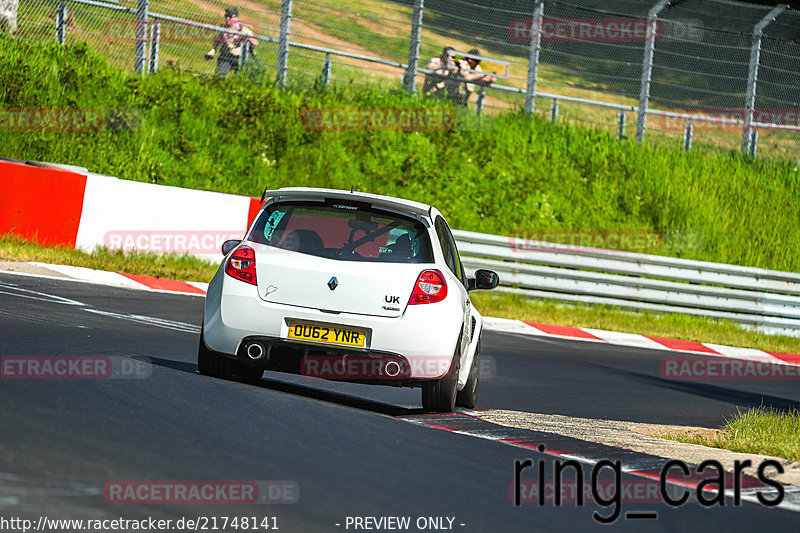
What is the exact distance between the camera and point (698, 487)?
6.66 meters

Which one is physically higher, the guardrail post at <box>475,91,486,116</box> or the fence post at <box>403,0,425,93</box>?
the fence post at <box>403,0,425,93</box>

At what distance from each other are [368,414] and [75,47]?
17.0m

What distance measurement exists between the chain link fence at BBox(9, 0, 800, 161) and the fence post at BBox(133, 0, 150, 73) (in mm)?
26

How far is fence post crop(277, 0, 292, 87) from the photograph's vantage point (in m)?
22.9

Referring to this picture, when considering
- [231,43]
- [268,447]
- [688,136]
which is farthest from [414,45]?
[268,447]

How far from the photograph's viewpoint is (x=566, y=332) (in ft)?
57.6

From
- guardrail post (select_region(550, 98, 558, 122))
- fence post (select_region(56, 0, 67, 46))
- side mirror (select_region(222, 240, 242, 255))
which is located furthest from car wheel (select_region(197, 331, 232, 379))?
Answer: guardrail post (select_region(550, 98, 558, 122))

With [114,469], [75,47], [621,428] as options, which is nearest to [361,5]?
[75,47]

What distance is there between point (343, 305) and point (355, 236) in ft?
2.25

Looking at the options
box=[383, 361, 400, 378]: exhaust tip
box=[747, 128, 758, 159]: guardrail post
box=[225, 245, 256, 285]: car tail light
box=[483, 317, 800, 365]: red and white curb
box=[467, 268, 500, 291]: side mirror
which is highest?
box=[747, 128, 758, 159]: guardrail post

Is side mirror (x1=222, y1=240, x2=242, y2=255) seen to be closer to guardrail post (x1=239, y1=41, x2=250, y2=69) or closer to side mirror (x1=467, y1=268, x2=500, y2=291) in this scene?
side mirror (x1=467, y1=268, x2=500, y2=291)

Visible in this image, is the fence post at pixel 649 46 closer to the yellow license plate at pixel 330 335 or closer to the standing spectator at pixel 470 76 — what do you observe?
the standing spectator at pixel 470 76

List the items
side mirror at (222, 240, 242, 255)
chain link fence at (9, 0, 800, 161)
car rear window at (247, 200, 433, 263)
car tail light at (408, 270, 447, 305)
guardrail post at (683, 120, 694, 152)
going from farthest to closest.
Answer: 1. guardrail post at (683, 120, 694, 152)
2. chain link fence at (9, 0, 800, 161)
3. side mirror at (222, 240, 242, 255)
4. car rear window at (247, 200, 433, 263)
5. car tail light at (408, 270, 447, 305)

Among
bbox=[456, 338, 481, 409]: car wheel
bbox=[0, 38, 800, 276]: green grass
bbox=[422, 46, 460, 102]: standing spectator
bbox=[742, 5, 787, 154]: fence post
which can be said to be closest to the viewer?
bbox=[456, 338, 481, 409]: car wheel
